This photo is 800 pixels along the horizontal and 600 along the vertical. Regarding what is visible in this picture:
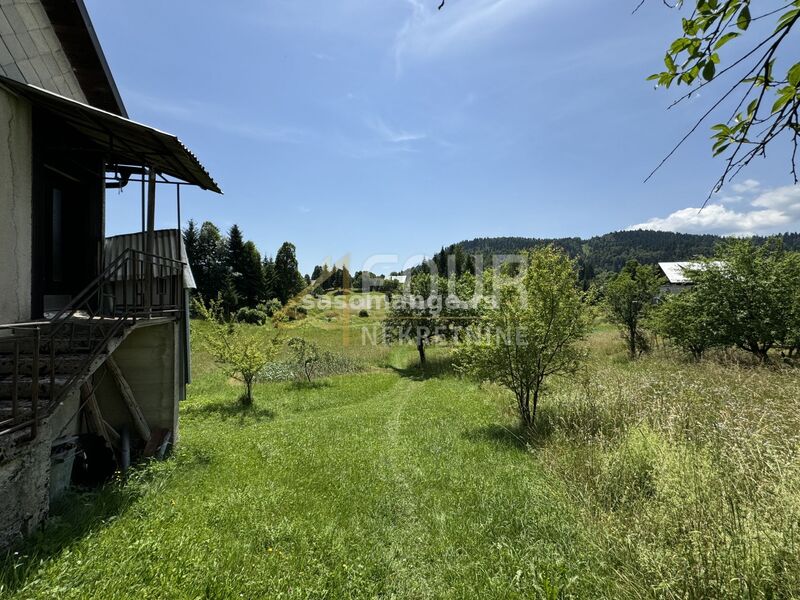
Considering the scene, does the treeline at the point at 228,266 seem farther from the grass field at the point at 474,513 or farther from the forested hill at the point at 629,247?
the forested hill at the point at 629,247

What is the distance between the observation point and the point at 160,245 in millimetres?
7734

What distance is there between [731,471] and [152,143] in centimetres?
971

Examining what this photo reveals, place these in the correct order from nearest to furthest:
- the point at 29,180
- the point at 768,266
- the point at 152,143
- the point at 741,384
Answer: the point at 29,180
the point at 152,143
the point at 741,384
the point at 768,266

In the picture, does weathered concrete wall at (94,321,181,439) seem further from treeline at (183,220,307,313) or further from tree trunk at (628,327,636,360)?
treeline at (183,220,307,313)

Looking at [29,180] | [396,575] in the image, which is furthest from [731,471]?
[29,180]

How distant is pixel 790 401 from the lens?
21.4ft

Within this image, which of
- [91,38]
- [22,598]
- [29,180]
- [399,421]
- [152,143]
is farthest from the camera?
[399,421]

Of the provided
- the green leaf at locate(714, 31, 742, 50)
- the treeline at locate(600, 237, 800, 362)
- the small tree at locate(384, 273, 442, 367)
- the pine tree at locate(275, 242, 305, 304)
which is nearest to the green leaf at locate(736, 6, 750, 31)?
the green leaf at locate(714, 31, 742, 50)

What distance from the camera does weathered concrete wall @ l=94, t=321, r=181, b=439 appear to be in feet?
23.2

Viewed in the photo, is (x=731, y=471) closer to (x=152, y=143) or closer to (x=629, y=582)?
(x=629, y=582)

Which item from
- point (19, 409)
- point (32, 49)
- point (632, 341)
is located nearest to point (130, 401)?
point (19, 409)

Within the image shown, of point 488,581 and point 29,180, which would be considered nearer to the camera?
point 488,581

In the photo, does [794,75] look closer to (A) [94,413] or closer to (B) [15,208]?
(B) [15,208]

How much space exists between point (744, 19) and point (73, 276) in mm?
9535
